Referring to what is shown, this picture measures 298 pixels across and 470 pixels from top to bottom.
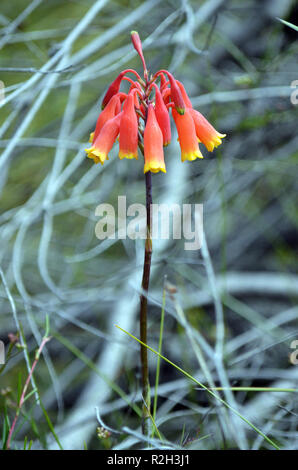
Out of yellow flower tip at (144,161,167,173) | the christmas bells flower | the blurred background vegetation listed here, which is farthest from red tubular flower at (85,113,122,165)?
the blurred background vegetation

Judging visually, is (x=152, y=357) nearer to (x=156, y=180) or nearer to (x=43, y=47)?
(x=156, y=180)

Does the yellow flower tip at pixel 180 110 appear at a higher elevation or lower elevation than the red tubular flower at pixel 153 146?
higher

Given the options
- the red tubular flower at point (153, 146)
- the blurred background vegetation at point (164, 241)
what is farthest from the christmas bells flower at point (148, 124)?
the blurred background vegetation at point (164, 241)

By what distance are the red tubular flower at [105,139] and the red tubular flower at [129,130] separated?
0.11ft

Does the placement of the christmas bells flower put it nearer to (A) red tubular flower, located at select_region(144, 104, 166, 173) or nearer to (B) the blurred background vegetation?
(A) red tubular flower, located at select_region(144, 104, 166, 173)

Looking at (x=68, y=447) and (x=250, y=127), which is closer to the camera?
(x=68, y=447)

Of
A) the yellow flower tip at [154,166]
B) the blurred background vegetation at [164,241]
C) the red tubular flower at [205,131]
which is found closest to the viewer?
the yellow flower tip at [154,166]

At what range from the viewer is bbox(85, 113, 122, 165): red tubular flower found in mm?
944

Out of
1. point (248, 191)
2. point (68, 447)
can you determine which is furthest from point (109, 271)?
point (68, 447)

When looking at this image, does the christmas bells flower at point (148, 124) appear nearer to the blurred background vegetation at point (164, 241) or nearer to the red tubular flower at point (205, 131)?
the red tubular flower at point (205, 131)

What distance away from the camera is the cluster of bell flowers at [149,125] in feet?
2.99

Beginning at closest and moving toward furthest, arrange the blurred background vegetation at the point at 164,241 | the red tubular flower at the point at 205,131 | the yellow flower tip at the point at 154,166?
the yellow flower tip at the point at 154,166 → the red tubular flower at the point at 205,131 → the blurred background vegetation at the point at 164,241
